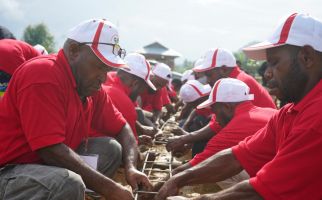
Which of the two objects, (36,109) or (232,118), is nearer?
(36,109)

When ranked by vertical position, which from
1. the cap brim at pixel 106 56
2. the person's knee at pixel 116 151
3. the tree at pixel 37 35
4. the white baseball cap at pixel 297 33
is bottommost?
Result: the tree at pixel 37 35

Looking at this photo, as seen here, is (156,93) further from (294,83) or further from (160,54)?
(160,54)

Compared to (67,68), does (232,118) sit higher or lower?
lower

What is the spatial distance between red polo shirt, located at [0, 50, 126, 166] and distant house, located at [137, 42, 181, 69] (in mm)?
31833

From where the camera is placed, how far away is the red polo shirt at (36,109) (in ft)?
8.00

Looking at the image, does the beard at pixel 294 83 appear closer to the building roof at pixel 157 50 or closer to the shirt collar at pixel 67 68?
the shirt collar at pixel 67 68

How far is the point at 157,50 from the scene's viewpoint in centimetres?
3941

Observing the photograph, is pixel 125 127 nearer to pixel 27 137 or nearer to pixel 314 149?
pixel 27 137

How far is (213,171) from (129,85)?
235 centimetres

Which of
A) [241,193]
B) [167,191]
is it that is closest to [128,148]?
[167,191]

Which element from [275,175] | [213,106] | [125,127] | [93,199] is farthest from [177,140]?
[275,175]

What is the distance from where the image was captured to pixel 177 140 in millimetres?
4840

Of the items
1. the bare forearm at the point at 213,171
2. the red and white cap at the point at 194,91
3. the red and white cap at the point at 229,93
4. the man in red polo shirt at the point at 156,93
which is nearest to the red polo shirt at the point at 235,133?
the red and white cap at the point at 229,93

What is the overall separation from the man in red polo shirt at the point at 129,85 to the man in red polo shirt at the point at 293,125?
7.23 feet
